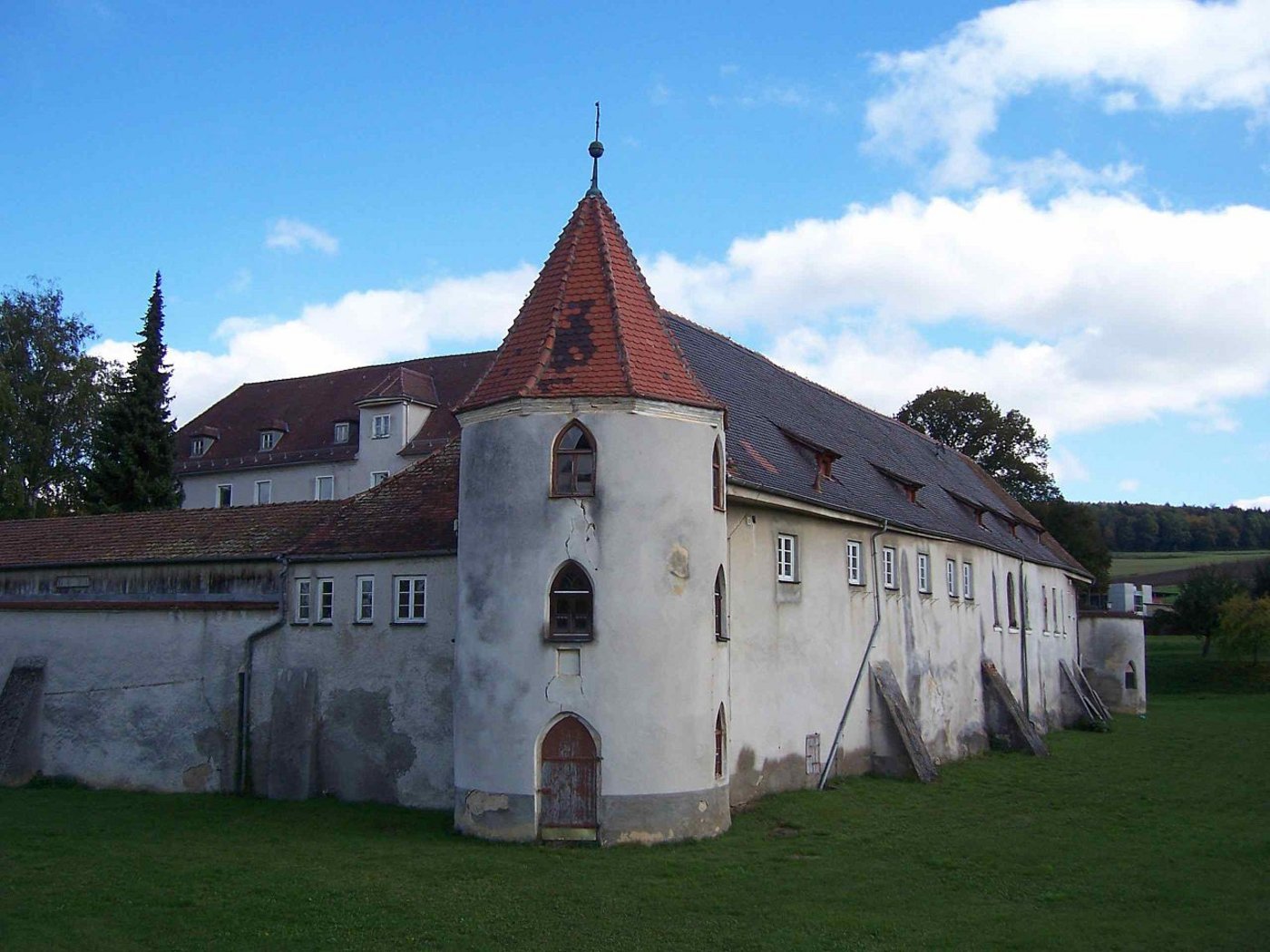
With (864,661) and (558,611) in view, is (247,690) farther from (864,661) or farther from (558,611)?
(864,661)

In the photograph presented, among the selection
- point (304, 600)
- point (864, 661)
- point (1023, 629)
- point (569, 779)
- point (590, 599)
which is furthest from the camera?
point (1023, 629)

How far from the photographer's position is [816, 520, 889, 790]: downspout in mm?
26906

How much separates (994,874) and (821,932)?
4.53 m

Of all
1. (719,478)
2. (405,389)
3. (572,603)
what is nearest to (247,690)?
(572,603)

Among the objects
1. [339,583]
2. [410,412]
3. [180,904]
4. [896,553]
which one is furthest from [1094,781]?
[410,412]

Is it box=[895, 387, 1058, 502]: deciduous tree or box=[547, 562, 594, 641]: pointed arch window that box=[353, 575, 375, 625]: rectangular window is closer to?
box=[547, 562, 594, 641]: pointed arch window

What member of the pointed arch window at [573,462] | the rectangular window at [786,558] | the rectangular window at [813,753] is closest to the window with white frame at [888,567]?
the rectangular window at [786,558]

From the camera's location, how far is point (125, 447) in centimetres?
4681

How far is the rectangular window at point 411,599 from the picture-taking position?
80.6 feet

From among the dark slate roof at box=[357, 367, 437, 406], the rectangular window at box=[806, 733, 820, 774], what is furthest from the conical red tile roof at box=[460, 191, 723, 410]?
the dark slate roof at box=[357, 367, 437, 406]

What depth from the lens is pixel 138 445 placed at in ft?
154

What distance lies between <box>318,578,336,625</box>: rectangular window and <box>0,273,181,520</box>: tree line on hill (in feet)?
78.5

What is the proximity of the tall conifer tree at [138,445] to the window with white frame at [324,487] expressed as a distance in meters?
8.77

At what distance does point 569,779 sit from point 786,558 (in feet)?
27.5
